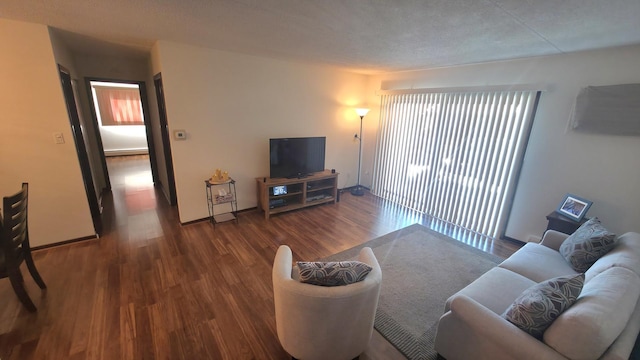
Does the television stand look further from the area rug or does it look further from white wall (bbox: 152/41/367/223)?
the area rug

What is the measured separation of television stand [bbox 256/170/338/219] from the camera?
3932 mm

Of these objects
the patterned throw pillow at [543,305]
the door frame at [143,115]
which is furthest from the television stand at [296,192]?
the patterned throw pillow at [543,305]

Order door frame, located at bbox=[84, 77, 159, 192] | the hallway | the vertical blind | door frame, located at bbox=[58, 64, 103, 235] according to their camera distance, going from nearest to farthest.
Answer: door frame, located at bbox=[58, 64, 103, 235] < the vertical blind < the hallway < door frame, located at bbox=[84, 77, 159, 192]

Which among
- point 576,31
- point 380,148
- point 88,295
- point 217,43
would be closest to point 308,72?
point 217,43

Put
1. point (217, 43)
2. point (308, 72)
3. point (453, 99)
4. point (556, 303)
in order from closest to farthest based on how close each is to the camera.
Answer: point (556, 303) < point (217, 43) < point (453, 99) < point (308, 72)

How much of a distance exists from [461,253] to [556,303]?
6.13 ft

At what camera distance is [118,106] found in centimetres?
794

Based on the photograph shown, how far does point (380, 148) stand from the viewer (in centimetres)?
505

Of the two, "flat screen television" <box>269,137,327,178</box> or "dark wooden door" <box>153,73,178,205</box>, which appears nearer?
"dark wooden door" <box>153,73,178,205</box>

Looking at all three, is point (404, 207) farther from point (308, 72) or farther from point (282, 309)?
point (282, 309)

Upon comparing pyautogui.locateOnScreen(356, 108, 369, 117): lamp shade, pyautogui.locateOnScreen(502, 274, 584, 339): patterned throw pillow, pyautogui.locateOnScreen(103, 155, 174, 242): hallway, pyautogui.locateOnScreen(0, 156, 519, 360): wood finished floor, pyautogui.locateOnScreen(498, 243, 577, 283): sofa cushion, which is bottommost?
pyautogui.locateOnScreen(0, 156, 519, 360): wood finished floor

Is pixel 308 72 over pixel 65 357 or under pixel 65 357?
over

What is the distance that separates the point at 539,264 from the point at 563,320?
1.15 m

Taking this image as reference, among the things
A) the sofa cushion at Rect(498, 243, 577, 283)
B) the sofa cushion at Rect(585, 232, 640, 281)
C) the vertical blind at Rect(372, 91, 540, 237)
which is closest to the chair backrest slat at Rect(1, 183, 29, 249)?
the sofa cushion at Rect(498, 243, 577, 283)
